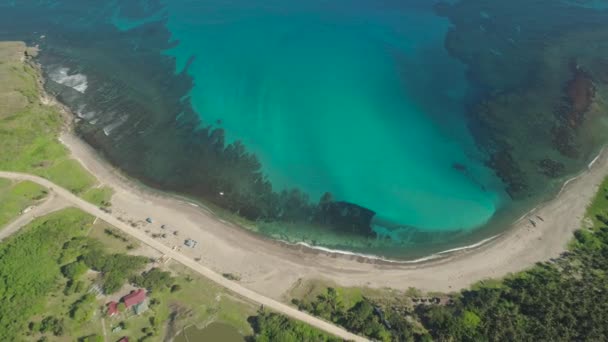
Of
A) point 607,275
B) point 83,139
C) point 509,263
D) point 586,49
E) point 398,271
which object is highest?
point 586,49

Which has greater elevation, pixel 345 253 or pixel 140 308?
pixel 345 253

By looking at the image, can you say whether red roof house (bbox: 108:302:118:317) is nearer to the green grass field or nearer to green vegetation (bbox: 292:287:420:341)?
the green grass field

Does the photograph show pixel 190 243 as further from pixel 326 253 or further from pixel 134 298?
pixel 326 253

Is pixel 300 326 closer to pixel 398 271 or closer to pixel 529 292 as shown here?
pixel 398 271

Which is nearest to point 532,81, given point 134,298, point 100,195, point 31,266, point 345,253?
point 345,253

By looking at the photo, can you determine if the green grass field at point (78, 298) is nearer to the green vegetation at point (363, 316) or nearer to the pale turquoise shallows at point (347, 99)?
the green vegetation at point (363, 316)

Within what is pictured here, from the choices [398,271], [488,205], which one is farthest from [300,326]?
[488,205]
